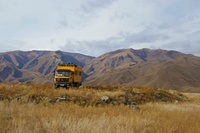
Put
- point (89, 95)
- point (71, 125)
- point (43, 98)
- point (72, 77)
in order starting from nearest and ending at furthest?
point (71, 125) < point (43, 98) < point (89, 95) < point (72, 77)

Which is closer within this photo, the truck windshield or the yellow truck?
the yellow truck

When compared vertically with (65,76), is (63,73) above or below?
above

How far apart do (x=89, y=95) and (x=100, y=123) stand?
14.8 metres

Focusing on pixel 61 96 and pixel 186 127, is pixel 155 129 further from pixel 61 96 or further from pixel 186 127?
pixel 61 96

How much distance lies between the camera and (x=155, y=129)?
10.2 m

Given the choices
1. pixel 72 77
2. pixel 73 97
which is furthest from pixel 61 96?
pixel 72 77

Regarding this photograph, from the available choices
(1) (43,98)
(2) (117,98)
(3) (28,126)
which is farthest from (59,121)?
(2) (117,98)

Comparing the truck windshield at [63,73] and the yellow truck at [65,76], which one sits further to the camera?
the truck windshield at [63,73]

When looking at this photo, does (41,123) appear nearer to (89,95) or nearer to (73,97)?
(73,97)

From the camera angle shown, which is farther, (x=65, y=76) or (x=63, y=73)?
(x=63, y=73)

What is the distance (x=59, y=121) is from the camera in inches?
376

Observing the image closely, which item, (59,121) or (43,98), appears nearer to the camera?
(59,121)

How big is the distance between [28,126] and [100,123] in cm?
269

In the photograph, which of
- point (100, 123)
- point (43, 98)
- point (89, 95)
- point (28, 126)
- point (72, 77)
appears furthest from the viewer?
point (72, 77)
